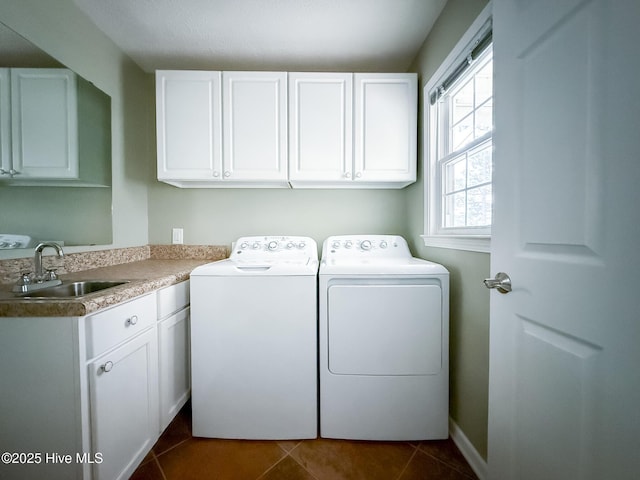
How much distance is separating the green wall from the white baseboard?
0.08 feet

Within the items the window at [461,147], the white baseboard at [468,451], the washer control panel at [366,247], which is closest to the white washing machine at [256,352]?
the washer control panel at [366,247]

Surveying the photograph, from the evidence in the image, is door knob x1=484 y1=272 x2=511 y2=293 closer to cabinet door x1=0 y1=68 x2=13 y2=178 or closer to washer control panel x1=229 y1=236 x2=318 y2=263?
washer control panel x1=229 y1=236 x2=318 y2=263

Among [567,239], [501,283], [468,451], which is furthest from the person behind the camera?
[468,451]

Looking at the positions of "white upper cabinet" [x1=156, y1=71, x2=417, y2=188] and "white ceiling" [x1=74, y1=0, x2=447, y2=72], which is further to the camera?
"white upper cabinet" [x1=156, y1=71, x2=417, y2=188]

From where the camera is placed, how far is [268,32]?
5.37ft

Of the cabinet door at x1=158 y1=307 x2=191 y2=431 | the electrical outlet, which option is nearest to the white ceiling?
the electrical outlet

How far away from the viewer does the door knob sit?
0.81m

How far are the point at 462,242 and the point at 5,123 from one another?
2.24m

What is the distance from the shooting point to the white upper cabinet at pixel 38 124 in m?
1.16

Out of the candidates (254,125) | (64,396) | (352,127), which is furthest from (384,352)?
(254,125)

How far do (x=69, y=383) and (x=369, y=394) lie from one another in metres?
1.30

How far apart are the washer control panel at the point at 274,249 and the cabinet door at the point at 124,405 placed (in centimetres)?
75

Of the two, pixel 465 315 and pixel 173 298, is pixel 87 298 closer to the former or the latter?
pixel 173 298

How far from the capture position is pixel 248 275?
138cm
